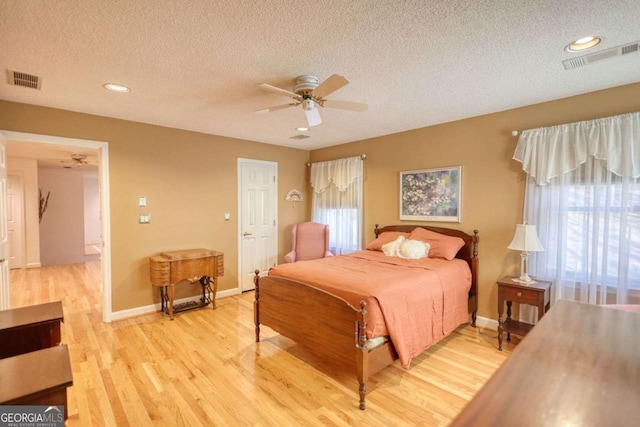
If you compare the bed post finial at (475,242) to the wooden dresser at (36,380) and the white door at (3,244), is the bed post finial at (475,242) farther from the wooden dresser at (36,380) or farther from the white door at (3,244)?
the white door at (3,244)

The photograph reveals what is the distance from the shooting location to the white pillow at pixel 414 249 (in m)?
3.57

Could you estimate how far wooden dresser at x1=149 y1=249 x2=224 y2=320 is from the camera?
3703 mm

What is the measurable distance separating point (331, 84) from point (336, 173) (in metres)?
2.97

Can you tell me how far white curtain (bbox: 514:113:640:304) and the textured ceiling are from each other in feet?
1.46

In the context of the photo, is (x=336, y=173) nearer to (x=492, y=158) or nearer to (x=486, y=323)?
(x=492, y=158)

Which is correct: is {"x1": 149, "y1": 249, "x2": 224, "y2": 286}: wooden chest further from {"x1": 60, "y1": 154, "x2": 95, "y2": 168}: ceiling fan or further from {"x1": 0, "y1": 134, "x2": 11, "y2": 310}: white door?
{"x1": 60, "y1": 154, "x2": 95, "y2": 168}: ceiling fan

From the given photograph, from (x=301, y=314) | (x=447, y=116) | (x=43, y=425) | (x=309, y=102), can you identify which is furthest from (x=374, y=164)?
(x=43, y=425)

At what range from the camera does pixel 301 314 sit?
263cm

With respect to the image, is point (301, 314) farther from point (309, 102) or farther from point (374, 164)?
point (374, 164)

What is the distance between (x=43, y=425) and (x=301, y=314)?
1703 mm

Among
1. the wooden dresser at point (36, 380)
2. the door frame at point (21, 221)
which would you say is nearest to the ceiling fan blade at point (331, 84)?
the wooden dresser at point (36, 380)

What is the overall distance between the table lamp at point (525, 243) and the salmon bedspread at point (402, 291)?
0.56 metres

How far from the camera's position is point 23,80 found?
2529 millimetres

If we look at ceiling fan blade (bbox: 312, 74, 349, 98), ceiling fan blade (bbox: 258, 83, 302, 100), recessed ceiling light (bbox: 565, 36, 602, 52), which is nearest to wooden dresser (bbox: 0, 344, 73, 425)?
ceiling fan blade (bbox: 258, 83, 302, 100)
